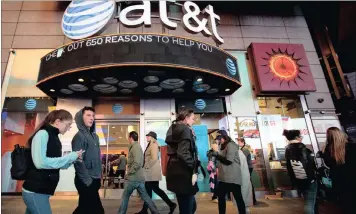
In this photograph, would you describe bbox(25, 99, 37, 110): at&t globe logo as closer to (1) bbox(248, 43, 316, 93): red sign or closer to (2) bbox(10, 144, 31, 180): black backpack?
(2) bbox(10, 144, 31, 180): black backpack

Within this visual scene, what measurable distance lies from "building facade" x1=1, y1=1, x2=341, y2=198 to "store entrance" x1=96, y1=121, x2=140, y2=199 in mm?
40

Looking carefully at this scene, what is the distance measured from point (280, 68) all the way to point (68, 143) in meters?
9.52

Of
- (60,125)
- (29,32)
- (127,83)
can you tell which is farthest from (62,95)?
(60,125)

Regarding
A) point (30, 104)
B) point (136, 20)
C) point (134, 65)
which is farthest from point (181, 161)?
point (30, 104)

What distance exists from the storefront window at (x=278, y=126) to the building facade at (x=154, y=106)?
4cm

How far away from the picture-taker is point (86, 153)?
9.87 ft

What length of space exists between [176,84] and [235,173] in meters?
4.72

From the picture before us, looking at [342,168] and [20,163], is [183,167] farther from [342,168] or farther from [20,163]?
[342,168]

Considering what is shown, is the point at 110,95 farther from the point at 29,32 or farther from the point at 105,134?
the point at 29,32

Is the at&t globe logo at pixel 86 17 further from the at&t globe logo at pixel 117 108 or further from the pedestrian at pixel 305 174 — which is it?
the pedestrian at pixel 305 174

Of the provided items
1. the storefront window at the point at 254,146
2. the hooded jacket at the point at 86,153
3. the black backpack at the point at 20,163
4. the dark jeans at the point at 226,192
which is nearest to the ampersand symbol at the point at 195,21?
the storefront window at the point at 254,146

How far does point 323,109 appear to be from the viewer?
31.7 feet

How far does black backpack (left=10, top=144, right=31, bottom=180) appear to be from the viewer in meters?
2.20

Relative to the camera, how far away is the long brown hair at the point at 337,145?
9.14 ft
